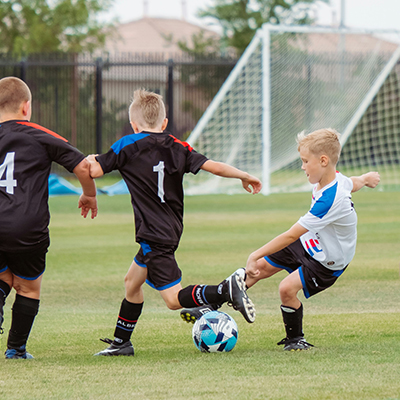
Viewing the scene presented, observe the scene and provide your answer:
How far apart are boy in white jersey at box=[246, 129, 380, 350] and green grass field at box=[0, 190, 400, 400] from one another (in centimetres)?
32

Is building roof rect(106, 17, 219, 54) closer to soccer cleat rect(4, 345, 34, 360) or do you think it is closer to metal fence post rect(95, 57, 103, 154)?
metal fence post rect(95, 57, 103, 154)

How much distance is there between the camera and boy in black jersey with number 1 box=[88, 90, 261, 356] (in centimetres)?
456

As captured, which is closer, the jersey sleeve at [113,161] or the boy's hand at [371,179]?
the jersey sleeve at [113,161]

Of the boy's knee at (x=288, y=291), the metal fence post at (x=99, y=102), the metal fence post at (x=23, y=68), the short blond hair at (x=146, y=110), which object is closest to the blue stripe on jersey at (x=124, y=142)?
the short blond hair at (x=146, y=110)

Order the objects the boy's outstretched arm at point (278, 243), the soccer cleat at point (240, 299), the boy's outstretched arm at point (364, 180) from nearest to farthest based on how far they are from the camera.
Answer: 1. the soccer cleat at point (240, 299)
2. the boy's outstretched arm at point (278, 243)
3. the boy's outstretched arm at point (364, 180)

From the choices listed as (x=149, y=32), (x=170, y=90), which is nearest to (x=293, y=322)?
(x=170, y=90)

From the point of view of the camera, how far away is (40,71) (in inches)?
971

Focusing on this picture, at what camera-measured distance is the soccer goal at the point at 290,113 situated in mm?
18922

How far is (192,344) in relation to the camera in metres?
5.02

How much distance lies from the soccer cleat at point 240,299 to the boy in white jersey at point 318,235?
3.7 inches


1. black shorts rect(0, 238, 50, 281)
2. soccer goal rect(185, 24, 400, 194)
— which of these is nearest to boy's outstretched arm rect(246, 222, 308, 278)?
black shorts rect(0, 238, 50, 281)

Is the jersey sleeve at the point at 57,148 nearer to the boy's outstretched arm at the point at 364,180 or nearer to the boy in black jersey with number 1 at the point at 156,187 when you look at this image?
the boy in black jersey with number 1 at the point at 156,187

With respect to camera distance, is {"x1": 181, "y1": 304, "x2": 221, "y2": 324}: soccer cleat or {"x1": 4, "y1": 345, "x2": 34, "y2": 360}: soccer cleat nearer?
{"x1": 4, "y1": 345, "x2": 34, "y2": 360}: soccer cleat

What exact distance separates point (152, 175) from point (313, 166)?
1034mm
